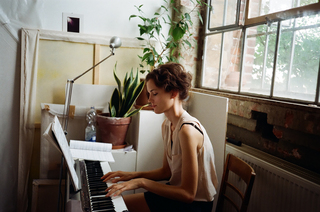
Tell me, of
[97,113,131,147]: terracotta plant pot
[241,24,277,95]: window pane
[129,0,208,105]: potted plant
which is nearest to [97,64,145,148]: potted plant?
[97,113,131,147]: terracotta plant pot

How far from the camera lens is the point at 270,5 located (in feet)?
6.97

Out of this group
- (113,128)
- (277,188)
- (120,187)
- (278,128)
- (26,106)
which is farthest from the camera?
(26,106)

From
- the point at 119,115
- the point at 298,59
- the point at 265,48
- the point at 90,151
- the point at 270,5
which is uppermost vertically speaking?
the point at 270,5

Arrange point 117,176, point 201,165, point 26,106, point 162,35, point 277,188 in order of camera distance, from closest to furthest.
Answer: point 201,165 < point 117,176 < point 277,188 < point 26,106 < point 162,35

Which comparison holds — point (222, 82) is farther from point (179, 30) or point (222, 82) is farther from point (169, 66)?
point (169, 66)

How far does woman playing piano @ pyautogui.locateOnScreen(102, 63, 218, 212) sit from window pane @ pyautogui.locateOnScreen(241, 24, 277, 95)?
2.74 ft

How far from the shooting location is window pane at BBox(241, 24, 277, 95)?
2117mm

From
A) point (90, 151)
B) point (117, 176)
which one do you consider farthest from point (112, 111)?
point (117, 176)

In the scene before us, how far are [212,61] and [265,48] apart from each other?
2.45 feet

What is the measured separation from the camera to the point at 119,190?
1.39m

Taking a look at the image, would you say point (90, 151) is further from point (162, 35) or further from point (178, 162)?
point (162, 35)

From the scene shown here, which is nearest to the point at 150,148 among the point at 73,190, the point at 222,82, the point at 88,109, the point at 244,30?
the point at 88,109

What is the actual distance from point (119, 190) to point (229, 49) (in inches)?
68.8

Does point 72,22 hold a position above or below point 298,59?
above
